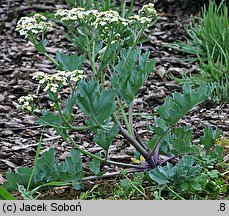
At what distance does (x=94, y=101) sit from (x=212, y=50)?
7.34ft

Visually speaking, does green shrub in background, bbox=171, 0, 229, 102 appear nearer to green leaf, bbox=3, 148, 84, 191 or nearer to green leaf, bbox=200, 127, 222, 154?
green leaf, bbox=200, 127, 222, 154

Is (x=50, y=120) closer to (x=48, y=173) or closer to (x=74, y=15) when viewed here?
(x=48, y=173)

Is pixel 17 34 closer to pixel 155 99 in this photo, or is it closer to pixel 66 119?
pixel 155 99

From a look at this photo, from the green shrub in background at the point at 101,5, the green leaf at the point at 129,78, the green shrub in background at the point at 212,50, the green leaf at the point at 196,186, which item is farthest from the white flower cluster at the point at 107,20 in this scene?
the green shrub in background at the point at 101,5

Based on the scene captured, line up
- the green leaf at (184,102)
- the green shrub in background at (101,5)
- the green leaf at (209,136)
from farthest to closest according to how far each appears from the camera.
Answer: the green shrub in background at (101,5) < the green leaf at (209,136) < the green leaf at (184,102)

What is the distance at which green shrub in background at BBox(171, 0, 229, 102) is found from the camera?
12.7 ft

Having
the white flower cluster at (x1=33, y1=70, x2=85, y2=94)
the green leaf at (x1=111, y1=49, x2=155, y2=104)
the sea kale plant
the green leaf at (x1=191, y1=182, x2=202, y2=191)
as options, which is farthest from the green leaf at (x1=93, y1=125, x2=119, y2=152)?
the green leaf at (x1=191, y1=182, x2=202, y2=191)

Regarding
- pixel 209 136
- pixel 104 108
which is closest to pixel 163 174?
pixel 209 136

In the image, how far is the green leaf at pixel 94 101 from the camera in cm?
234

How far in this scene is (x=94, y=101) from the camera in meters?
2.38

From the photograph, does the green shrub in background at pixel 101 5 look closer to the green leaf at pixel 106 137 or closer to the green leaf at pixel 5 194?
the green leaf at pixel 106 137

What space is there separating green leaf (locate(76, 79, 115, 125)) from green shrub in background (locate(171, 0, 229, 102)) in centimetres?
149

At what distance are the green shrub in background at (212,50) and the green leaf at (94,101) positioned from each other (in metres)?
1.49
